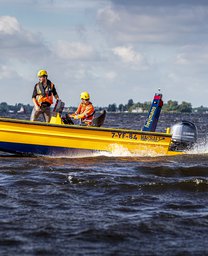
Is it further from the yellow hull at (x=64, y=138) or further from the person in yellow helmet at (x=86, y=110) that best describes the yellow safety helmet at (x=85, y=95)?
the yellow hull at (x=64, y=138)

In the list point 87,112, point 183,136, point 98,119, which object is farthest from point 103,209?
point 183,136

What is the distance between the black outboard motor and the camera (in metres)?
16.1

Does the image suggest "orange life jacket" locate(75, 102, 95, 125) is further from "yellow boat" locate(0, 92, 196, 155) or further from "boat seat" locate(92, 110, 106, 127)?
"yellow boat" locate(0, 92, 196, 155)

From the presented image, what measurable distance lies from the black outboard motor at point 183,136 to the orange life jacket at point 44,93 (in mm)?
3850

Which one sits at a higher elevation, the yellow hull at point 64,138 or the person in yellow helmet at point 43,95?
the person in yellow helmet at point 43,95

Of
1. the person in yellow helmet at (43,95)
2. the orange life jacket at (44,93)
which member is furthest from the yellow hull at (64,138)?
the orange life jacket at (44,93)

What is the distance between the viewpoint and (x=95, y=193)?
31.2 feet

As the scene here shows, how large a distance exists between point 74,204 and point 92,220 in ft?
3.28

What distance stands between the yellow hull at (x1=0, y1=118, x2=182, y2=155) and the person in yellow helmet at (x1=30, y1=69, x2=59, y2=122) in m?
0.83

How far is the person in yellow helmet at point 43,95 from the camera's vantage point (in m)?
14.6

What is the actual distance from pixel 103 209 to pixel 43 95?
682 centimetres

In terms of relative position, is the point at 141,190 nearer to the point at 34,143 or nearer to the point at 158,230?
the point at 158,230

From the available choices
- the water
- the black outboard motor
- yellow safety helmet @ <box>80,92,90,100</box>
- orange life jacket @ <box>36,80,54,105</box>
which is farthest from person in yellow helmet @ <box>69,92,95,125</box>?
the black outboard motor

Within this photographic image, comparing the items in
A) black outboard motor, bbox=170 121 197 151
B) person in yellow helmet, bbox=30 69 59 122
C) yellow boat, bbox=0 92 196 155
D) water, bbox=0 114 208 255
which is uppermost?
person in yellow helmet, bbox=30 69 59 122
